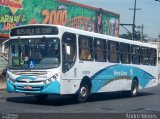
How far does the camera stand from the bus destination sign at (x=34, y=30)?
A: 1848 centimetres

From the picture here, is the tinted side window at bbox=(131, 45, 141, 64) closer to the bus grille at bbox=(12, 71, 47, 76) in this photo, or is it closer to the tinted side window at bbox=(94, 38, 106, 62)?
the tinted side window at bbox=(94, 38, 106, 62)

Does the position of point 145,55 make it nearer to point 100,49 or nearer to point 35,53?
point 100,49

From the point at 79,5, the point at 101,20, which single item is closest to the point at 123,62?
the point at 79,5

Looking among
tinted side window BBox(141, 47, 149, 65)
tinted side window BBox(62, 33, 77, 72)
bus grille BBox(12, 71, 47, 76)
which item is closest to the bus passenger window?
tinted side window BBox(62, 33, 77, 72)

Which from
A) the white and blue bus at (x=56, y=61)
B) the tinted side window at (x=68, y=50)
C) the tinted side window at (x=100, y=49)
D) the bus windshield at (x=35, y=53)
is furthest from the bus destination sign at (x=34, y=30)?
the tinted side window at (x=100, y=49)

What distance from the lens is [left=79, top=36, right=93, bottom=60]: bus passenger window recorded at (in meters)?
19.7

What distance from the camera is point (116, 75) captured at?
23.2 m

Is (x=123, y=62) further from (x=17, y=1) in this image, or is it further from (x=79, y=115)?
(x=17, y=1)

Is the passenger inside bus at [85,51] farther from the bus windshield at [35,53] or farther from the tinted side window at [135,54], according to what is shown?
the tinted side window at [135,54]

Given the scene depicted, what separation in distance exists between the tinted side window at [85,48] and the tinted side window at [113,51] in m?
1.96

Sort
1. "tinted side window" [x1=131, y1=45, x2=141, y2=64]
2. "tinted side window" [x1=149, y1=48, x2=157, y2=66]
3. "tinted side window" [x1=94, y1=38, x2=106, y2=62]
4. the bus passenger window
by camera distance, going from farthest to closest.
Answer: "tinted side window" [x1=149, y1=48, x2=157, y2=66]
"tinted side window" [x1=131, y1=45, x2=141, y2=64]
"tinted side window" [x1=94, y1=38, x2=106, y2=62]
the bus passenger window

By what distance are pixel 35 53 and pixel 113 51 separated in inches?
217

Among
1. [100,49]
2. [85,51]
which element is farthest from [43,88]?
[100,49]

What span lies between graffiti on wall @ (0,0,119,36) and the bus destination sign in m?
17.3
